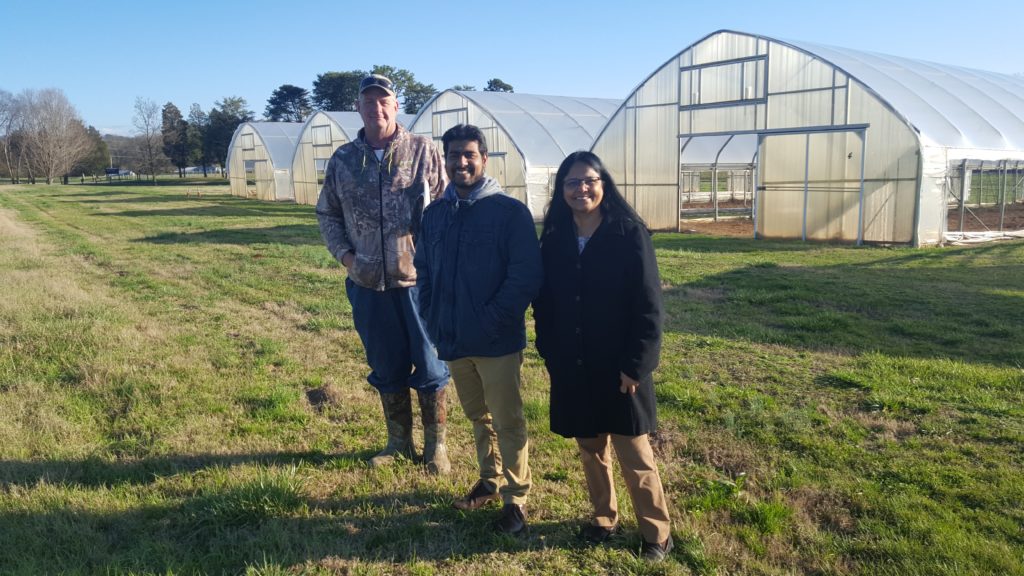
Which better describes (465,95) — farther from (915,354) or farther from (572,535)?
(572,535)

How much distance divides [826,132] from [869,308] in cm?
819

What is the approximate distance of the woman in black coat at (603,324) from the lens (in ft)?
9.21

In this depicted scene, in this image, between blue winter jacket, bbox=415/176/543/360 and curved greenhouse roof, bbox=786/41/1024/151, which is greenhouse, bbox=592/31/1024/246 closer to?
curved greenhouse roof, bbox=786/41/1024/151

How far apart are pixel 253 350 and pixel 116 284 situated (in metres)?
5.00

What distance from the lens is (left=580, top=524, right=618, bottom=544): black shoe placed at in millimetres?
3117

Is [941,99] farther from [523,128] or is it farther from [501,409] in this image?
[501,409]

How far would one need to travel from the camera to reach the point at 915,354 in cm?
579

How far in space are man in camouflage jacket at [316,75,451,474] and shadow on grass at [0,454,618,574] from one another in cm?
52

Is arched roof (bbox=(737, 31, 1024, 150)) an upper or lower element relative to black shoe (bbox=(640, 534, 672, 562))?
upper

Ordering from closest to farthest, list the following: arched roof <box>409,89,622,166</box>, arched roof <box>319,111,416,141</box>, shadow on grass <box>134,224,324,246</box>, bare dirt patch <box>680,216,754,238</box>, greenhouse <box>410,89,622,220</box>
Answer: shadow on grass <box>134,224,324,246</box>, bare dirt patch <box>680,216,754,238</box>, greenhouse <box>410,89,622,220</box>, arched roof <box>409,89,622,166</box>, arched roof <box>319,111,416,141</box>

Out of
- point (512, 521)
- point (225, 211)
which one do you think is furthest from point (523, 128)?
point (512, 521)

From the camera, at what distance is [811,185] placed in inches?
587

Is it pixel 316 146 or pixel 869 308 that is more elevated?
pixel 316 146

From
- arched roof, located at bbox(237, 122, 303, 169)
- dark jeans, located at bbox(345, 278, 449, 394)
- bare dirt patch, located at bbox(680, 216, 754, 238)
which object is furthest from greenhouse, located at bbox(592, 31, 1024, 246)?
arched roof, located at bbox(237, 122, 303, 169)
